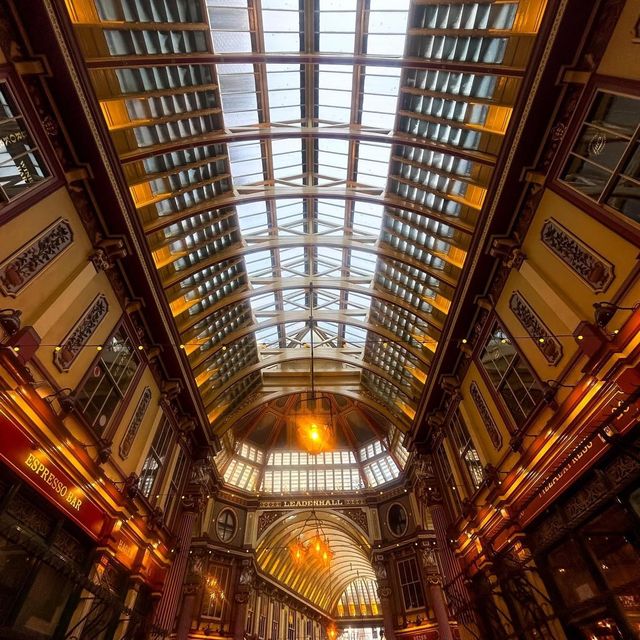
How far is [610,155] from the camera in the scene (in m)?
7.39

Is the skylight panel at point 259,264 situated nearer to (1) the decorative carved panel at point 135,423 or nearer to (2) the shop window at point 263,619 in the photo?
(1) the decorative carved panel at point 135,423

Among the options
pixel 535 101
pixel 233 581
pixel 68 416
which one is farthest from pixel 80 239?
pixel 233 581

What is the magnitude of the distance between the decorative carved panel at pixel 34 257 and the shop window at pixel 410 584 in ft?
80.6

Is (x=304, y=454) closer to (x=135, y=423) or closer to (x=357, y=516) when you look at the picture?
(x=357, y=516)

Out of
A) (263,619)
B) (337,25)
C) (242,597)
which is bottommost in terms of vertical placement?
(263,619)

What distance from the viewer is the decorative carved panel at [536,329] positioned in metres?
8.82

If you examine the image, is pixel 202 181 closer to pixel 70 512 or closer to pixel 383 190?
pixel 383 190

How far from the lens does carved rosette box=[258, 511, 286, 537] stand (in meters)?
26.5

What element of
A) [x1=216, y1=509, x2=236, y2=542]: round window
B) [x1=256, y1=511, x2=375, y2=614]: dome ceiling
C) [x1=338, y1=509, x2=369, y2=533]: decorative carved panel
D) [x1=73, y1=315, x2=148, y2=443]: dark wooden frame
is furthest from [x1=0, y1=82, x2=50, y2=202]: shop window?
[x1=338, y1=509, x2=369, y2=533]: decorative carved panel

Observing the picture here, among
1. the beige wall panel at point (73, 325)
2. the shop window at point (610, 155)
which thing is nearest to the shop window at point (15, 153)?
the beige wall panel at point (73, 325)

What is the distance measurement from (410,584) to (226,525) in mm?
11665

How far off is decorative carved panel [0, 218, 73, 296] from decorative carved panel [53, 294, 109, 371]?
5.27ft

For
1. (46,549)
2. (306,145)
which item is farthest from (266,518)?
(306,145)

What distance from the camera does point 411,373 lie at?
1831 centimetres
